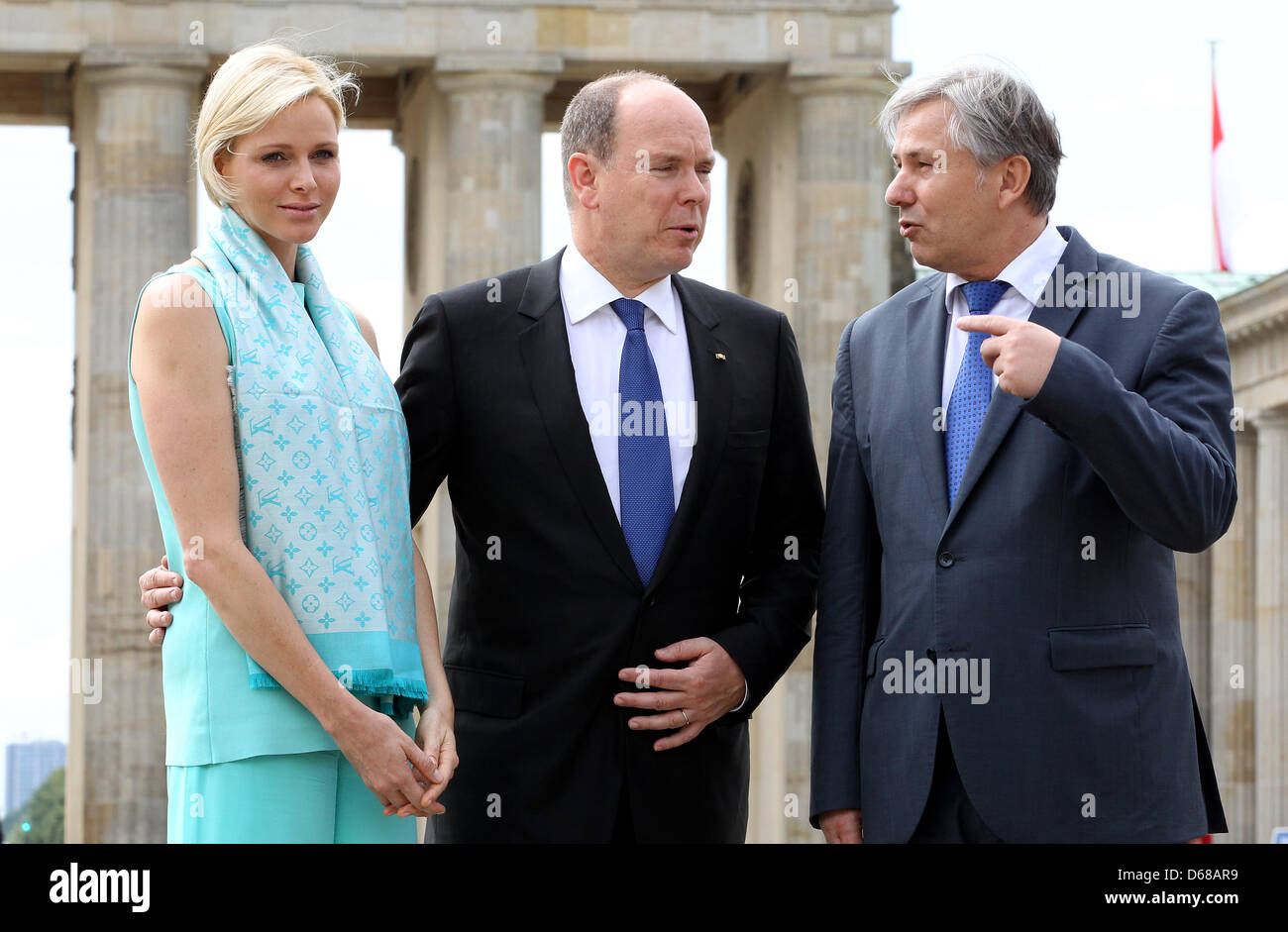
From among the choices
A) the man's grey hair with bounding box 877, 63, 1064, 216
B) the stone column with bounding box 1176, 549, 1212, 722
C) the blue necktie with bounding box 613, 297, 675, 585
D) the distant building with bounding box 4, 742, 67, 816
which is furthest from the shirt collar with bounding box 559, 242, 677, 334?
the distant building with bounding box 4, 742, 67, 816

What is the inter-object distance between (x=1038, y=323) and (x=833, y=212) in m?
33.3

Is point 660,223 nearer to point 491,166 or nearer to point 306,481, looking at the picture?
point 306,481

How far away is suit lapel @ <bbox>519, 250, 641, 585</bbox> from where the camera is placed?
7887 mm

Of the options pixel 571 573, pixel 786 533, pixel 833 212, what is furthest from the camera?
pixel 833 212

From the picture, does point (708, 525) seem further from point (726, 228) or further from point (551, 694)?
point (726, 228)

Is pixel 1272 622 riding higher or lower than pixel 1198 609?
lower

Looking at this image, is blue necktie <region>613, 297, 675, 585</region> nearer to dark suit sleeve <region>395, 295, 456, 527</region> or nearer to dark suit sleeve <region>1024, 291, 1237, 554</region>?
dark suit sleeve <region>395, 295, 456, 527</region>

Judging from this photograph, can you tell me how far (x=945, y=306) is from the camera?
7.88m

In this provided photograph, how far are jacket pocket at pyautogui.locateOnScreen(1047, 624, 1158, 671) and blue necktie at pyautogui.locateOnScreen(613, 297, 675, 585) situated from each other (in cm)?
161

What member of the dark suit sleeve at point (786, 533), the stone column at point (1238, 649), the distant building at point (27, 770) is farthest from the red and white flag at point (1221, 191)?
the distant building at point (27, 770)

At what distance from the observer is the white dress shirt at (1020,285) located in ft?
25.1

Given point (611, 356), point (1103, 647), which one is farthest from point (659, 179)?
point (1103, 647)

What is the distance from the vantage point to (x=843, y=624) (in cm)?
780
